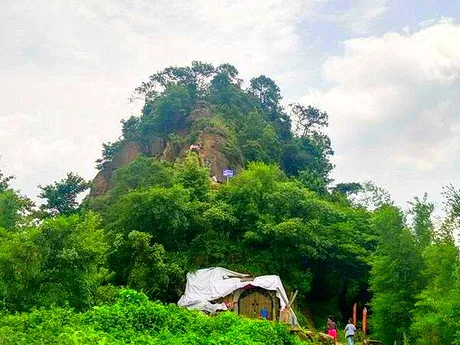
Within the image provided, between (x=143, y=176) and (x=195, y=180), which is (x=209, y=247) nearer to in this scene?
(x=195, y=180)

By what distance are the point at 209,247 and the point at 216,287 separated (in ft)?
9.51

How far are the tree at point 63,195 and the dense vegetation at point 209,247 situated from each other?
0.29 ft

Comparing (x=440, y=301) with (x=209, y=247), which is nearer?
(x=440, y=301)

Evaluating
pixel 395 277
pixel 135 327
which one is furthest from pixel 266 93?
pixel 135 327

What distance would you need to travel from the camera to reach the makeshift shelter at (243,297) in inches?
781

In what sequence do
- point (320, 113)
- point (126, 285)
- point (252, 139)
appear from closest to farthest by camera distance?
point (126, 285) → point (252, 139) → point (320, 113)

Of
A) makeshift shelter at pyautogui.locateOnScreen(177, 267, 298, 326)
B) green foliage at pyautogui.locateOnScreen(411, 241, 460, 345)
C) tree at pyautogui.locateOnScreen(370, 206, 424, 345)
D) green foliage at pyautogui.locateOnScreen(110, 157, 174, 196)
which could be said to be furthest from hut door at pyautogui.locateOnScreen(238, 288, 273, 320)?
green foliage at pyautogui.locateOnScreen(110, 157, 174, 196)

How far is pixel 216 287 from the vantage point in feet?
66.7

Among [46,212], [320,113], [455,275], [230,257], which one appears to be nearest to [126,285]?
[230,257]

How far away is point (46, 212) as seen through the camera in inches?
1261

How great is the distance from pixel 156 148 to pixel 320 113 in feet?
51.9

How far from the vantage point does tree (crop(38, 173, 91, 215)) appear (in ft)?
107

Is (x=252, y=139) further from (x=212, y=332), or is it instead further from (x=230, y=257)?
(x=212, y=332)

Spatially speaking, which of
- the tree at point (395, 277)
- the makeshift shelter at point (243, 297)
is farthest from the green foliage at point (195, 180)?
the tree at point (395, 277)
